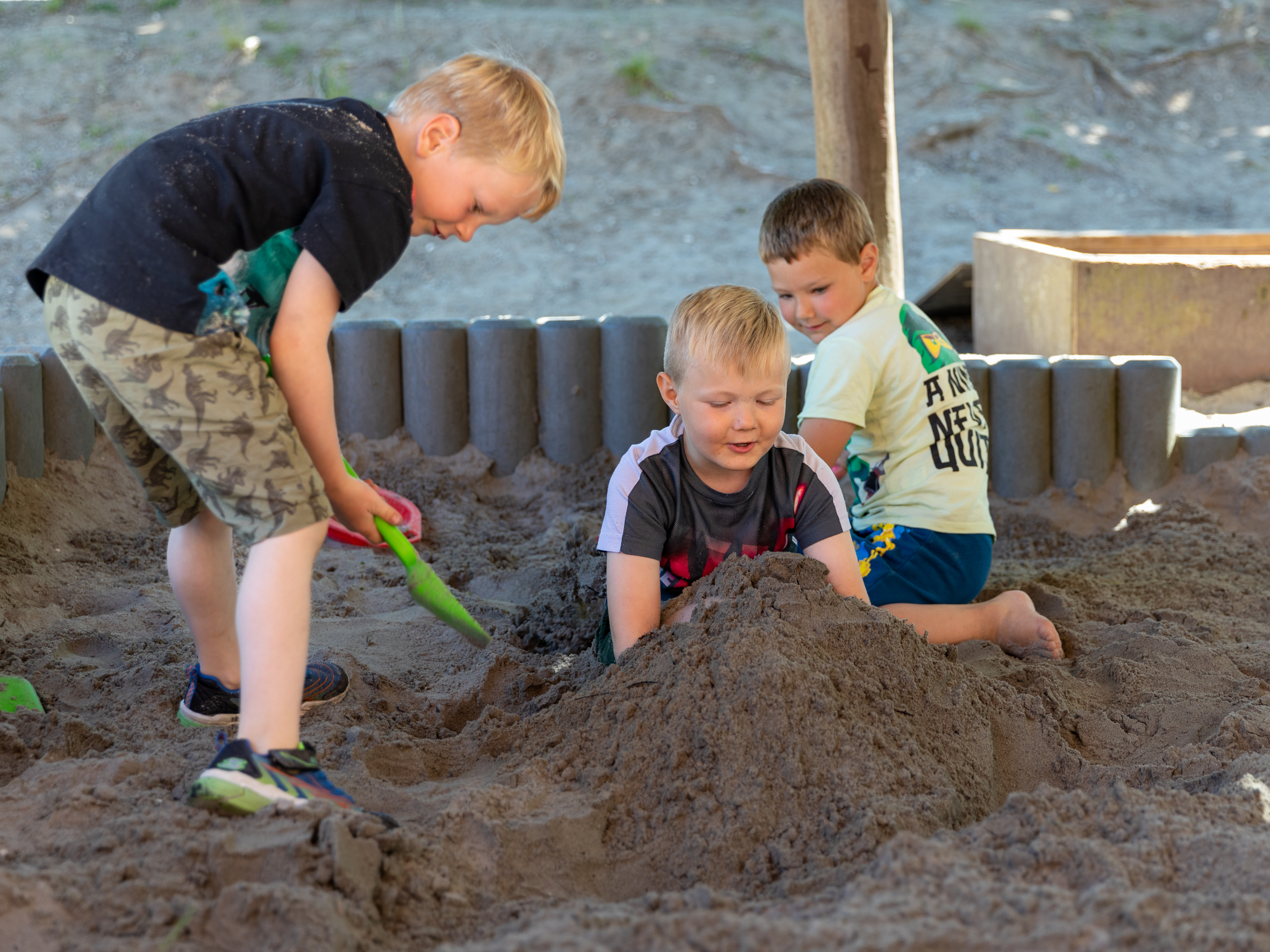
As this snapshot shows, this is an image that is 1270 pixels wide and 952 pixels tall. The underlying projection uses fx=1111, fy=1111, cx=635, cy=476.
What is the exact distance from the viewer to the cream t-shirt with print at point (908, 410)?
2.55 meters

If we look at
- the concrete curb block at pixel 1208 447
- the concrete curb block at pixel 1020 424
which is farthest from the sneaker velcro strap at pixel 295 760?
the concrete curb block at pixel 1208 447

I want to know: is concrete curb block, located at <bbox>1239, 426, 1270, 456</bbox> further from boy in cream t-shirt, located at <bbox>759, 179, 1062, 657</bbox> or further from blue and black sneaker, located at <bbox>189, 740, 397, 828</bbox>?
blue and black sneaker, located at <bbox>189, 740, 397, 828</bbox>

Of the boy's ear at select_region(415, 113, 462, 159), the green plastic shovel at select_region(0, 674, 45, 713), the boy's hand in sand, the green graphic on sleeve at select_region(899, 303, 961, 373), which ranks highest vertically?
the boy's ear at select_region(415, 113, 462, 159)

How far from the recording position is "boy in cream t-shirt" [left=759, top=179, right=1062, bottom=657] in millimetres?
2561

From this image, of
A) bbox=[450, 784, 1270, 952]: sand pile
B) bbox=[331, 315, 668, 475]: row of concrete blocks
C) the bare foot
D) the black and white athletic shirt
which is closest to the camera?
bbox=[450, 784, 1270, 952]: sand pile

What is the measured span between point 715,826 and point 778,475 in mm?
791

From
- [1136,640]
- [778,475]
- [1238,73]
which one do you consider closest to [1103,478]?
[1136,640]

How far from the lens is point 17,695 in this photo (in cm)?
201

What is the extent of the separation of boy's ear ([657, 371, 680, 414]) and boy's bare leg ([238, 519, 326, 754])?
793 millimetres

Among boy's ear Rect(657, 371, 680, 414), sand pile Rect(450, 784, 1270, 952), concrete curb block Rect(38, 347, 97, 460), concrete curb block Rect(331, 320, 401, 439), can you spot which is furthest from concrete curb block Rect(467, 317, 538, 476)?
sand pile Rect(450, 784, 1270, 952)

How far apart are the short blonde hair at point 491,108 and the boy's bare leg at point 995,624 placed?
1.32m

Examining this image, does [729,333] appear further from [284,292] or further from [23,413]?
[23,413]

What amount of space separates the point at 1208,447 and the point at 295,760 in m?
2.85

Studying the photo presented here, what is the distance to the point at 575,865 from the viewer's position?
153 centimetres
